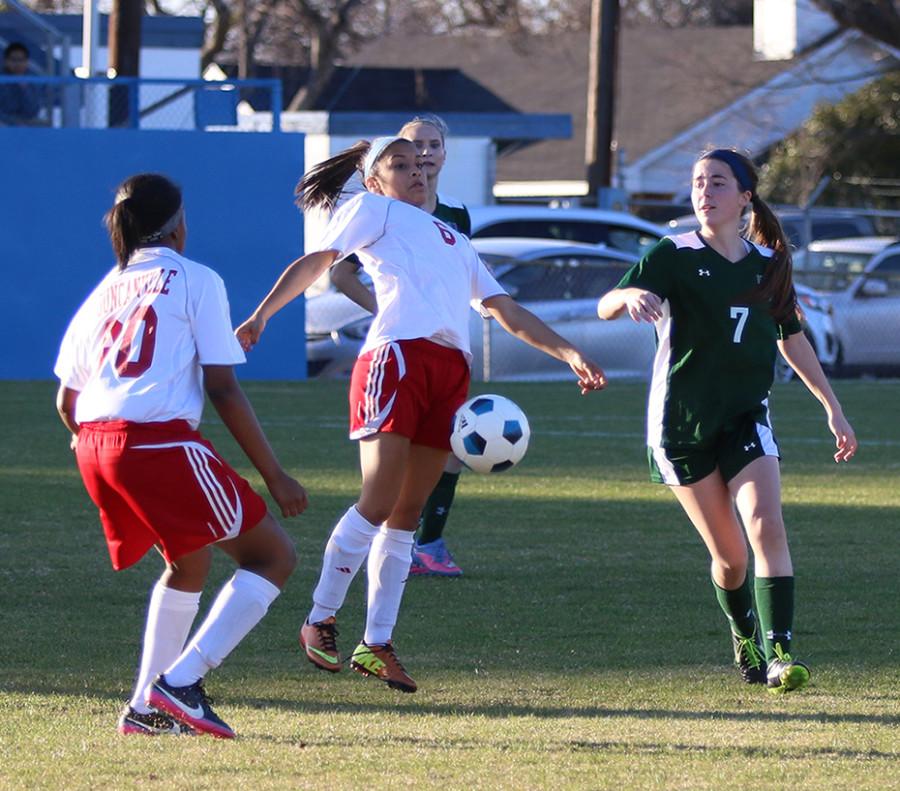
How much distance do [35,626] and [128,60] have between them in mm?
17231

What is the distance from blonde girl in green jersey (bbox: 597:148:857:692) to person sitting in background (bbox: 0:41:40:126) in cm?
1562

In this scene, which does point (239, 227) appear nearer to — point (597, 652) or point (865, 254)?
point (865, 254)

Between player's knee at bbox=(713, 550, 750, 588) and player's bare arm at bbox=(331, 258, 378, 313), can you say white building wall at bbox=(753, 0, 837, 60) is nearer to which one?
player's bare arm at bbox=(331, 258, 378, 313)

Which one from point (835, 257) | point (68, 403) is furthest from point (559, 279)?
point (68, 403)

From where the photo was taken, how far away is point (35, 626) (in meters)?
6.72

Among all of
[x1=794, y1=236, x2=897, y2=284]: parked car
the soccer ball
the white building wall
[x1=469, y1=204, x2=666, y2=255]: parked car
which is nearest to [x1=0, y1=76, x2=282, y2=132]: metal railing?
[x1=469, y1=204, x2=666, y2=255]: parked car

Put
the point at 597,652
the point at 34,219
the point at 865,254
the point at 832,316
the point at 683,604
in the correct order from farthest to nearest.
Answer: the point at 865,254 → the point at 832,316 → the point at 34,219 → the point at 683,604 → the point at 597,652

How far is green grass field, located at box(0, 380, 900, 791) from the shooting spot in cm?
463

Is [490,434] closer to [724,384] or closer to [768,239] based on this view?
[724,384]

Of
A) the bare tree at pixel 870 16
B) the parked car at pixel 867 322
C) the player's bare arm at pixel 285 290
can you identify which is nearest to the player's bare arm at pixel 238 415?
the player's bare arm at pixel 285 290

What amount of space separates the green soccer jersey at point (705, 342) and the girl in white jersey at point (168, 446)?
4.70 feet

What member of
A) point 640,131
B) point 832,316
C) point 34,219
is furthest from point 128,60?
point 640,131

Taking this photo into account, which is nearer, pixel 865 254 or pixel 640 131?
pixel 865 254

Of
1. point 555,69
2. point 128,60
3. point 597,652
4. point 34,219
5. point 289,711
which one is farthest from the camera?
point 555,69
